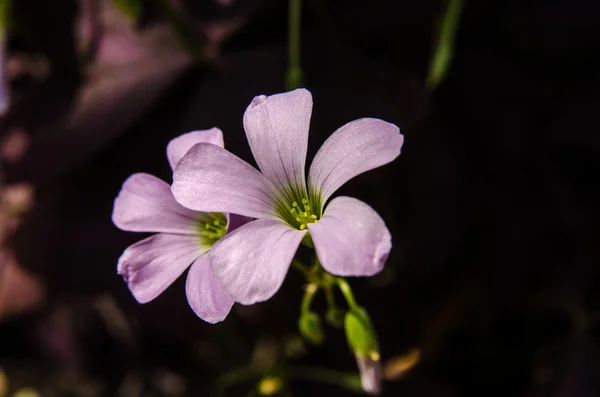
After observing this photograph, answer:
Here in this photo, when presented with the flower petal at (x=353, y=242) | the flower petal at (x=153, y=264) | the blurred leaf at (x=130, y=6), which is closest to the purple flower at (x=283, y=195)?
the flower petal at (x=353, y=242)

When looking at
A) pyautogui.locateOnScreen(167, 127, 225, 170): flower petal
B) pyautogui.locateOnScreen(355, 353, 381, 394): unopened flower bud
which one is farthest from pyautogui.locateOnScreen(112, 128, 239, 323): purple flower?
pyautogui.locateOnScreen(355, 353, 381, 394): unopened flower bud

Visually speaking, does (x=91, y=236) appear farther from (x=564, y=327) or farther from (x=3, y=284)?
(x=564, y=327)

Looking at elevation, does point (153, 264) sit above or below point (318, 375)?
below

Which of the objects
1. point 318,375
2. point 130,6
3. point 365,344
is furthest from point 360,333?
point 130,6

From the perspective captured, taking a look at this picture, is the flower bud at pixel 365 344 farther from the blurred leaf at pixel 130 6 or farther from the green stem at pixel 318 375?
the blurred leaf at pixel 130 6

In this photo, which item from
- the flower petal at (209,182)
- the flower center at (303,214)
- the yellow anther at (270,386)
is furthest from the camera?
the yellow anther at (270,386)

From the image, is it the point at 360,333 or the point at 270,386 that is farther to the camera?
the point at 270,386

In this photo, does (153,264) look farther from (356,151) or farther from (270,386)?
(270,386)

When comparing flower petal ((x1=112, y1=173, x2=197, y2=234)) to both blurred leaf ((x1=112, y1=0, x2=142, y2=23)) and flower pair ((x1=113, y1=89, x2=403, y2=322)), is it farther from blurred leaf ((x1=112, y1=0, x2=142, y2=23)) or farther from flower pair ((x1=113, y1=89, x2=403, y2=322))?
blurred leaf ((x1=112, y1=0, x2=142, y2=23))
